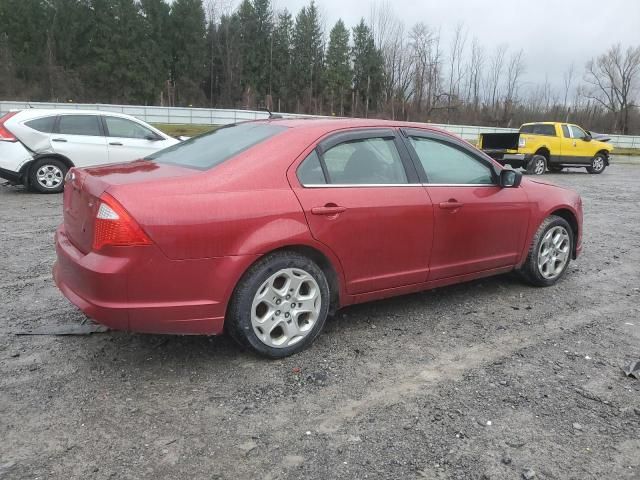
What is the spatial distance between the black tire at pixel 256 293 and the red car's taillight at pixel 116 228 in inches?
24.5

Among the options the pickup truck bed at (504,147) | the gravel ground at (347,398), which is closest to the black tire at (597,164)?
the pickup truck bed at (504,147)

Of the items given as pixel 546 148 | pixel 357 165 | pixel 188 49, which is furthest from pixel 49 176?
pixel 188 49

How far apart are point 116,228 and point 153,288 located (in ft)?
1.22

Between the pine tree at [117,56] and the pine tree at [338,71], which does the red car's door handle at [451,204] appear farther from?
the pine tree at [338,71]

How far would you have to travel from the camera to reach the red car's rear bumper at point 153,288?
2861 millimetres

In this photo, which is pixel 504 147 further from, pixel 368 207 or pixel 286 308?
pixel 286 308

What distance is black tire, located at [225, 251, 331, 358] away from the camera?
3160 millimetres

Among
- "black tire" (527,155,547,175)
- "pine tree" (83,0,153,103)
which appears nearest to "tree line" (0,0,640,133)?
"pine tree" (83,0,153,103)

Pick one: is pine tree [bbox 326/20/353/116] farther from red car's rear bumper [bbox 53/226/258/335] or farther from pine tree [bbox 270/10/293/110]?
red car's rear bumper [bbox 53/226/258/335]

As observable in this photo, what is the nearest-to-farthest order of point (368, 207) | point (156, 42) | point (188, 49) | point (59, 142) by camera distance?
point (368, 207) → point (59, 142) → point (156, 42) → point (188, 49)

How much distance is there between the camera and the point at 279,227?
10.5 feet

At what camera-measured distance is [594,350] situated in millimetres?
3713

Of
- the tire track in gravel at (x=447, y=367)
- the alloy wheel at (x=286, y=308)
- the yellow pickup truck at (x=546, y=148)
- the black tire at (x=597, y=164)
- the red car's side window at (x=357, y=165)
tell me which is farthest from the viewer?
the black tire at (x=597, y=164)

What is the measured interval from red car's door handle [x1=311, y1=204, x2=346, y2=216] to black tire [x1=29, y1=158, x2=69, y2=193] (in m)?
7.63
